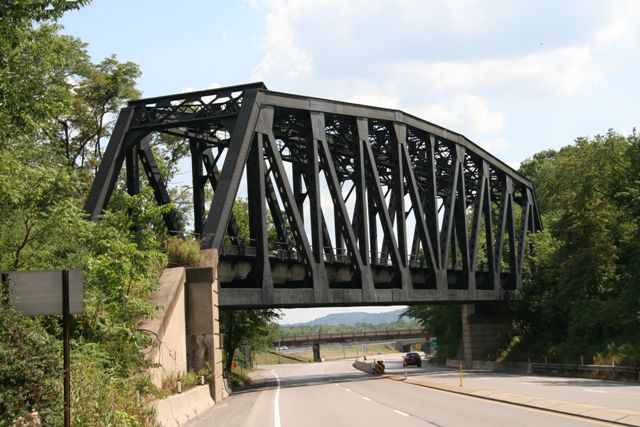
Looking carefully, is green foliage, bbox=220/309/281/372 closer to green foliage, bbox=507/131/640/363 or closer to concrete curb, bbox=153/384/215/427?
green foliage, bbox=507/131/640/363

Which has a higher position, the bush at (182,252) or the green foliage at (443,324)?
the bush at (182,252)

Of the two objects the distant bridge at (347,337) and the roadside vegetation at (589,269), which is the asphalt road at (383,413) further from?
the distant bridge at (347,337)

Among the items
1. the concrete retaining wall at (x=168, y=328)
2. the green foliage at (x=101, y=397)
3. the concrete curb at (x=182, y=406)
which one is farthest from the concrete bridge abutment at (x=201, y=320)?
the green foliage at (x=101, y=397)

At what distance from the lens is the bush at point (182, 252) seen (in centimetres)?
2550

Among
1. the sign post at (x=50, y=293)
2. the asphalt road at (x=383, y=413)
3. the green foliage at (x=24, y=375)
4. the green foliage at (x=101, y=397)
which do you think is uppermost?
the sign post at (x=50, y=293)

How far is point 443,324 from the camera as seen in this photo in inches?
3044

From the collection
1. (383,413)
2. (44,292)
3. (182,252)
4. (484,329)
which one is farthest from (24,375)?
(484,329)

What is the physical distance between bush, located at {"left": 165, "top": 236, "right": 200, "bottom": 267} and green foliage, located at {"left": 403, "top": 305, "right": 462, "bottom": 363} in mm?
46616

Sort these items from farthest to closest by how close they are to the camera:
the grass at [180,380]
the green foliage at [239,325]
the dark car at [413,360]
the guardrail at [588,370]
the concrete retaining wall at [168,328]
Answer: the dark car at [413,360]
the green foliage at [239,325]
the guardrail at [588,370]
the grass at [180,380]
the concrete retaining wall at [168,328]

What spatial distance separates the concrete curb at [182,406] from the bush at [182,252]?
4.34m

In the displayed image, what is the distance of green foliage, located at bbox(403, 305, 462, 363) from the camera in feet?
237

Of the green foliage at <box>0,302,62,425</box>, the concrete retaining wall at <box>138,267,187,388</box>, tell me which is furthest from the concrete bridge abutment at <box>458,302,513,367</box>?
the green foliage at <box>0,302,62,425</box>

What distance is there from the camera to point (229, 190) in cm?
2734

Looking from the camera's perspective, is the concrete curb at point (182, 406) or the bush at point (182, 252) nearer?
the concrete curb at point (182, 406)
